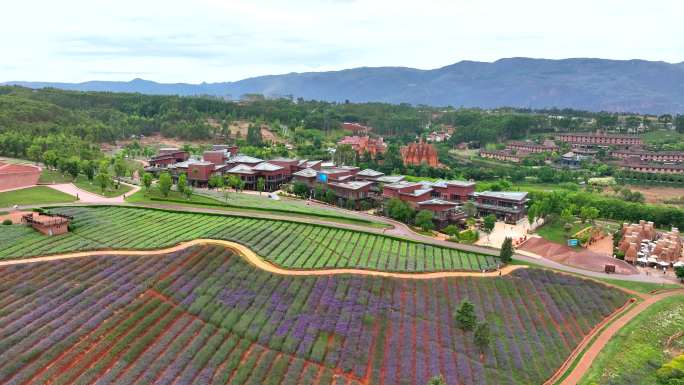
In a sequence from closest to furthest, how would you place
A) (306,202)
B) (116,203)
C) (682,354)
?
(682,354)
(116,203)
(306,202)

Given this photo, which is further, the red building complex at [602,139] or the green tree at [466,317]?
the red building complex at [602,139]

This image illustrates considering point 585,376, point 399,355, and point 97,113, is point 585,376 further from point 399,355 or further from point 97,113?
point 97,113

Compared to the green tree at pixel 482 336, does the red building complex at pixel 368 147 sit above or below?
above

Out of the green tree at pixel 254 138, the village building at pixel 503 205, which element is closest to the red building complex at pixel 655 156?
the village building at pixel 503 205

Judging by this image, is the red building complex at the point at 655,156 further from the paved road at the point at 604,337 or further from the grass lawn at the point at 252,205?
the grass lawn at the point at 252,205

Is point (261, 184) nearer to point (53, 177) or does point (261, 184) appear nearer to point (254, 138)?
point (53, 177)

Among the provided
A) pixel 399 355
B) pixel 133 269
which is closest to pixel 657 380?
pixel 399 355

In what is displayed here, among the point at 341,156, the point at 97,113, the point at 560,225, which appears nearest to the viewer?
the point at 560,225

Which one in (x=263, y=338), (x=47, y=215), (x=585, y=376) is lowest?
(x=585, y=376)
